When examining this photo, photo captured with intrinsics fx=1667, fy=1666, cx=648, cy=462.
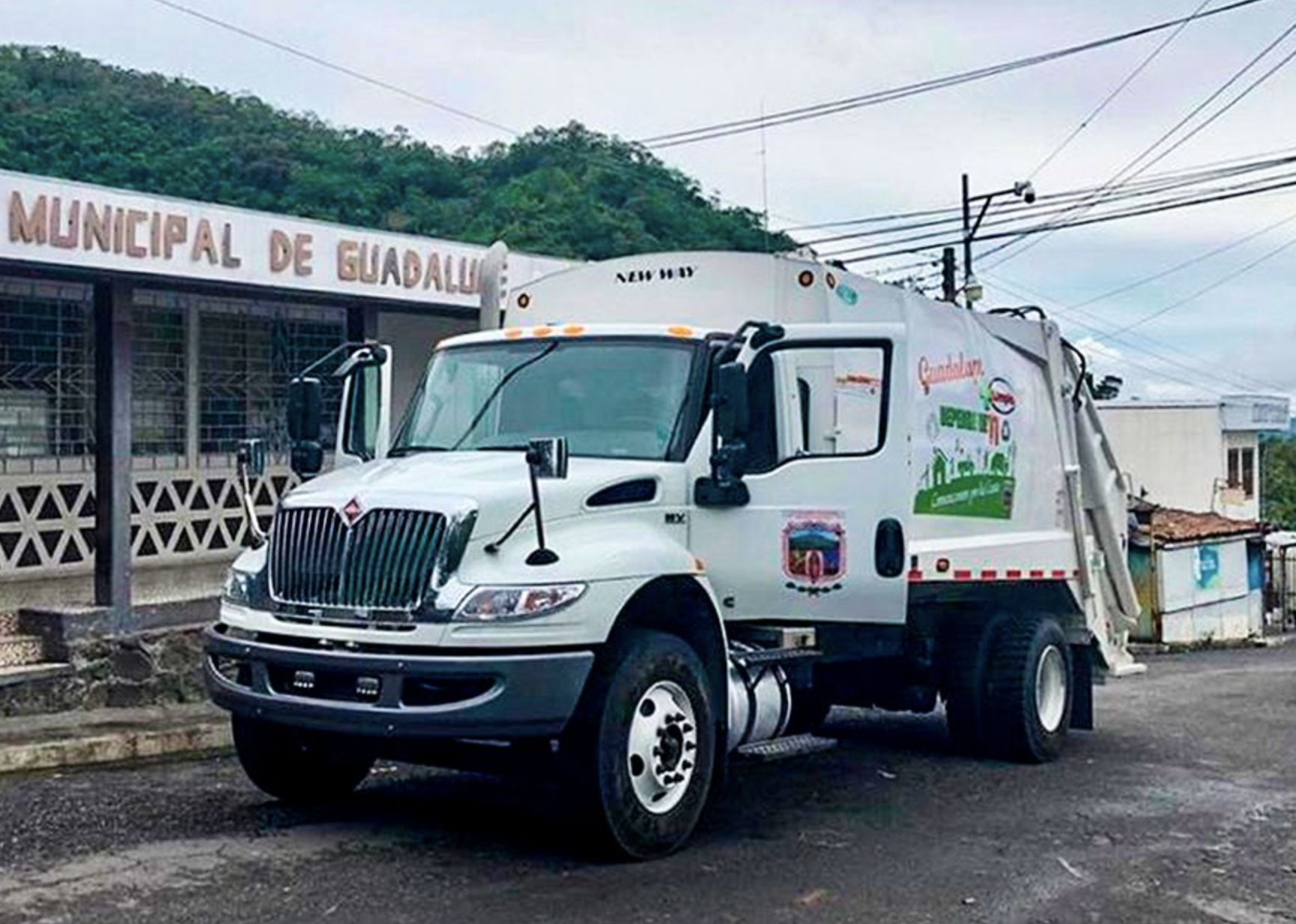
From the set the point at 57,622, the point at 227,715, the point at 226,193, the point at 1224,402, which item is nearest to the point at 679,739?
the point at 227,715

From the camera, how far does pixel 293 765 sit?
8.59 m

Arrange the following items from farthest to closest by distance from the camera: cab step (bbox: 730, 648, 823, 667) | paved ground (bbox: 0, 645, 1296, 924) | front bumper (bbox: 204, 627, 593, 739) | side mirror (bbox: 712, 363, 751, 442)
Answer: cab step (bbox: 730, 648, 823, 667), side mirror (bbox: 712, 363, 751, 442), front bumper (bbox: 204, 627, 593, 739), paved ground (bbox: 0, 645, 1296, 924)

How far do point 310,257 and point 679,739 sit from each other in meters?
6.61

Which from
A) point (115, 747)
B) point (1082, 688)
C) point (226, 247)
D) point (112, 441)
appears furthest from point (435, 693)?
point (1082, 688)

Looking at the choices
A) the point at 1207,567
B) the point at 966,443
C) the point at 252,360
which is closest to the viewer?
the point at 966,443

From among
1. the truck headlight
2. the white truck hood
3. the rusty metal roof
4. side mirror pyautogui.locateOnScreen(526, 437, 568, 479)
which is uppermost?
side mirror pyautogui.locateOnScreen(526, 437, 568, 479)

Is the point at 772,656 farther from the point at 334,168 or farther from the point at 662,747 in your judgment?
the point at 334,168

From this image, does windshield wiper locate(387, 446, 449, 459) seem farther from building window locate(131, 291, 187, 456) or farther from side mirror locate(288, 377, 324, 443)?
building window locate(131, 291, 187, 456)

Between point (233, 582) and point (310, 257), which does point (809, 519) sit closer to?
point (233, 582)

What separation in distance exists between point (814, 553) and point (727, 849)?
1550 mm

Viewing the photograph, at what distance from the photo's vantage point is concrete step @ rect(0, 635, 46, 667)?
11.8 m

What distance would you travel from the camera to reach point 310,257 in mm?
12969

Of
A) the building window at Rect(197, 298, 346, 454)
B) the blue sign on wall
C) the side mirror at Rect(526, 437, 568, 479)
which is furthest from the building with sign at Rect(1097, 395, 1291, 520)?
the side mirror at Rect(526, 437, 568, 479)

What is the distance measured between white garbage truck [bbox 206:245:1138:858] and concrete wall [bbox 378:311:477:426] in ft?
19.8
